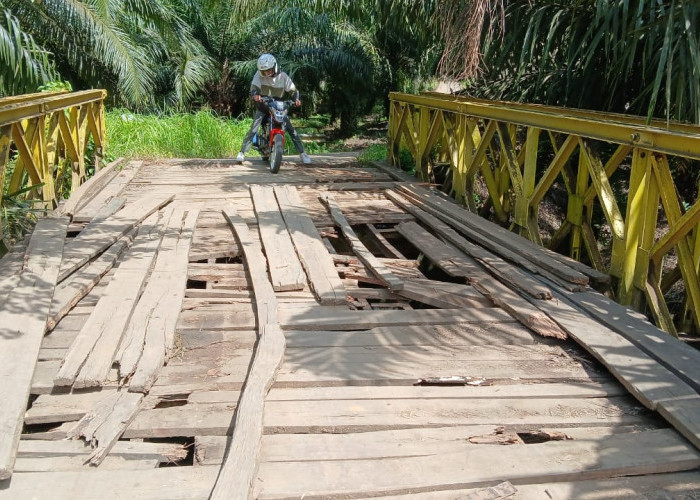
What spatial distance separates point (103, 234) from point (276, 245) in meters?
1.39

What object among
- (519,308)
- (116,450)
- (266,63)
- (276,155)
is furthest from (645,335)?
(266,63)

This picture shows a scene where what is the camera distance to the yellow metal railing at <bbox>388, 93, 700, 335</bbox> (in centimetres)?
414

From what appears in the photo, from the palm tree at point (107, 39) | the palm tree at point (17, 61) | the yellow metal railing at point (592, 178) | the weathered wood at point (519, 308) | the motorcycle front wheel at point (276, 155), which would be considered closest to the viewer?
the weathered wood at point (519, 308)

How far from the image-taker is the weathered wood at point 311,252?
4.55 m

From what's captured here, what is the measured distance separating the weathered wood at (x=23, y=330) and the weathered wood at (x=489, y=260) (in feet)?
9.27

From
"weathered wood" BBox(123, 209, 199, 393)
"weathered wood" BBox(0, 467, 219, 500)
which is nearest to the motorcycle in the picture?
"weathered wood" BBox(123, 209, 199, 393)

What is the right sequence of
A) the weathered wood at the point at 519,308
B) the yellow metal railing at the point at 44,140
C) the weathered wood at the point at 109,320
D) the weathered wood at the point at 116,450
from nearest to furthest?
the weathered wood at the point at 116,450
the weathered wood at the point at 109,320
the weathered wood at the point at 519,308
the yellow metal railing at the point at 44,140

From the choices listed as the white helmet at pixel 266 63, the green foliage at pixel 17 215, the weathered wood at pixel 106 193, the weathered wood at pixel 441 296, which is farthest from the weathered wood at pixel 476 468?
the white helmet at pixel 266 63

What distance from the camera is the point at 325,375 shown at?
3424mm

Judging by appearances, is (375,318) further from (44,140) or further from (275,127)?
(275,127)

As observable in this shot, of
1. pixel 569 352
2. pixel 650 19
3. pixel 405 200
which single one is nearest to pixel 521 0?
pixel 650 19

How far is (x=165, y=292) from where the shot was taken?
4473mm

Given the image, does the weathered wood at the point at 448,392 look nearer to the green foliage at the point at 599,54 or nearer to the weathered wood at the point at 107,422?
the weathered wood at the point at 107,422

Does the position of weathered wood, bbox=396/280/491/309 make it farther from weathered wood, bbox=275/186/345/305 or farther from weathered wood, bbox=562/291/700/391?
weathered wood, bbox=562/291/700/391
